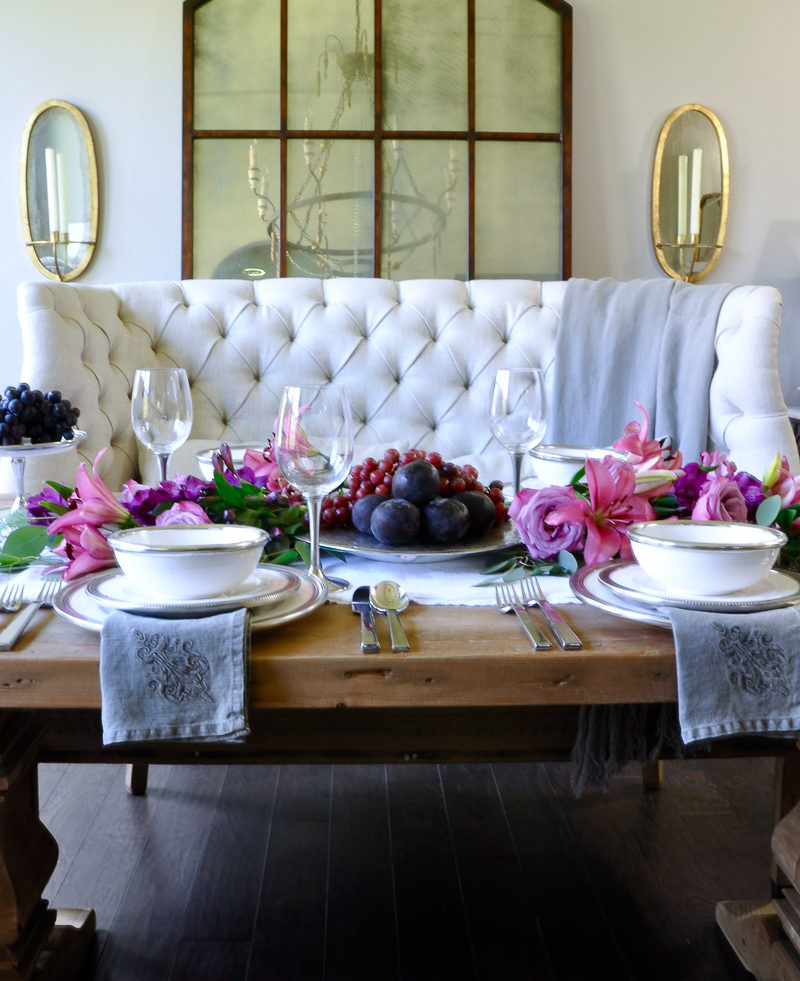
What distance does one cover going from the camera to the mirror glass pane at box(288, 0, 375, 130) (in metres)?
3.21

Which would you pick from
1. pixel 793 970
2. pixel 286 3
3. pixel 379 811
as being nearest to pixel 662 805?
pixel 379 811

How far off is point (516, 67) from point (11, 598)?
3.01 meters

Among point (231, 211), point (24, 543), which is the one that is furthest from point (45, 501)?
point (231, 211)

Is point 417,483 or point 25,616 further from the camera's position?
point 417,483

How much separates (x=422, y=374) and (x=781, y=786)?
5.36ft

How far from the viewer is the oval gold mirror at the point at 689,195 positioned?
132 inches

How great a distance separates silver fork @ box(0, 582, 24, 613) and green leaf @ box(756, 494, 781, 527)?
729 millimetres

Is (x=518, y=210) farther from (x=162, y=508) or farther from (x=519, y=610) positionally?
(x=519, y=610)

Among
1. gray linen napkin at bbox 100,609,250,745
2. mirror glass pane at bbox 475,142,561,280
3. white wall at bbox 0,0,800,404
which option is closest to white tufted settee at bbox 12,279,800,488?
mirror glass pane at bbox 475,142,561,280

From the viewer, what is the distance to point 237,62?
3.21m

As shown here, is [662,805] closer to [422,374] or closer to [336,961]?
[336,961]

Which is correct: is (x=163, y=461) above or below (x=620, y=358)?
below

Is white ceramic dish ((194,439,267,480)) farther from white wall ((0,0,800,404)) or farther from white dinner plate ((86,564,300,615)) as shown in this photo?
white wall ((0,0,800,404))

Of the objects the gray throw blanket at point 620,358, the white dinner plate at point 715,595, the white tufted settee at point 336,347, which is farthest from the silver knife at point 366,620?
the gray throw blanket at point 620,358
